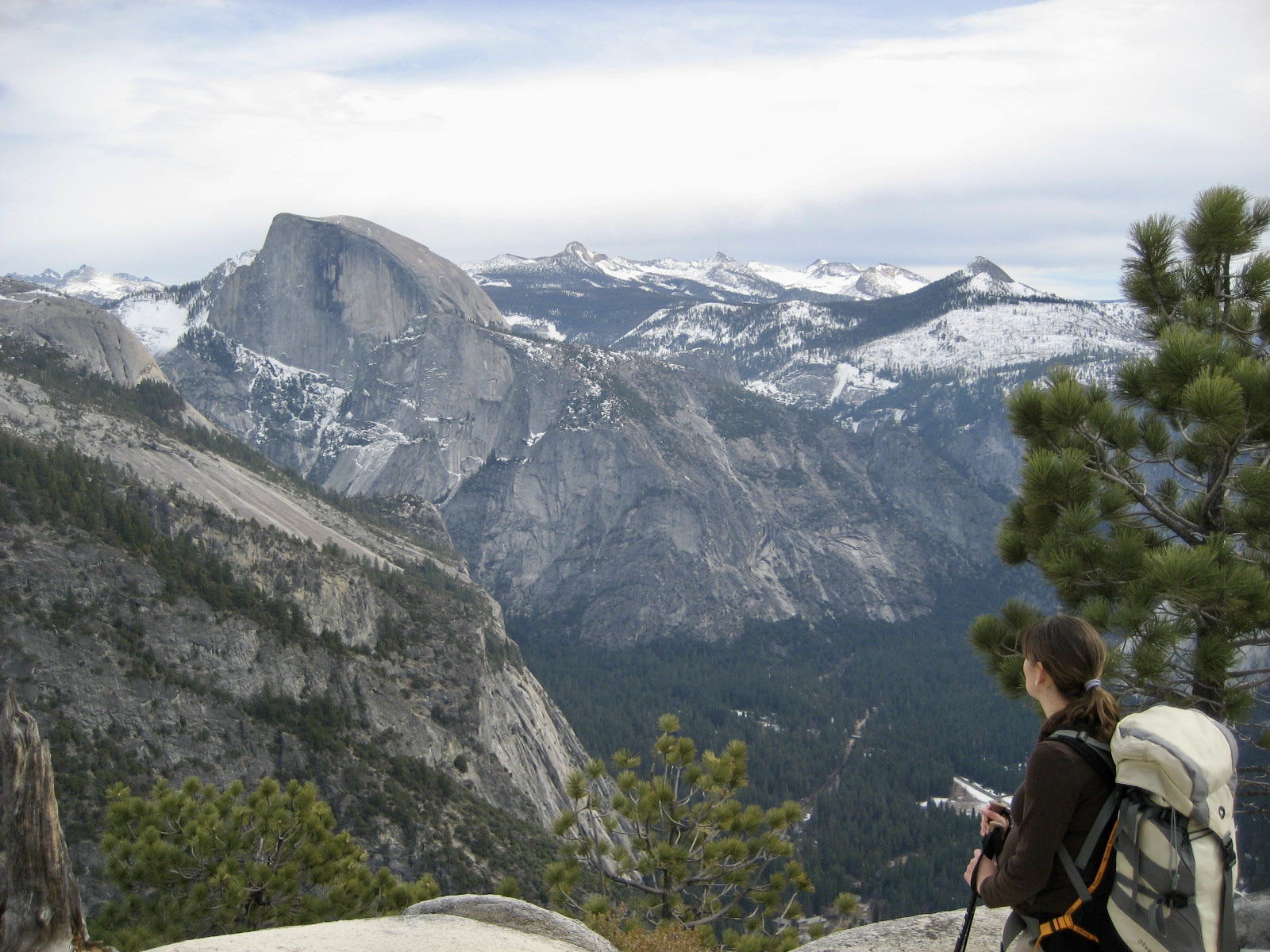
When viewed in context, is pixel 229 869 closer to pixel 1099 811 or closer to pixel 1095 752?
pixel 1099 811

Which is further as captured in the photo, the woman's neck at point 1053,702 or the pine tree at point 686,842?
the pine tree at point 686,842

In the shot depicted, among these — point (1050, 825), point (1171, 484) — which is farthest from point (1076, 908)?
point (1171, 484)

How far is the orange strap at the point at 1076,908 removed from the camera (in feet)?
18.6

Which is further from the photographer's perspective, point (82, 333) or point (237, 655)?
point (82, 333)

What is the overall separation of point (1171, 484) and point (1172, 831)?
30.4 ft

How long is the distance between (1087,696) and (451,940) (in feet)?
25.6

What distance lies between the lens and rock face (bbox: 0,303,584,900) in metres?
45.4

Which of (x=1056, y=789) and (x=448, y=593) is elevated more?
(x=1056, y=789)

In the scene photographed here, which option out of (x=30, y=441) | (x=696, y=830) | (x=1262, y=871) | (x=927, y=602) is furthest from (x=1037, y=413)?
(x=927, y=602)

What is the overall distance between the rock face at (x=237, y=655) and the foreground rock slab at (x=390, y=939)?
106 ft

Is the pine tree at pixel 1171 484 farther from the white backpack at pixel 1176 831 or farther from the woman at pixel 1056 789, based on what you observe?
the white backpack at pixel 1176 831

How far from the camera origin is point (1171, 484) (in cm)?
1302

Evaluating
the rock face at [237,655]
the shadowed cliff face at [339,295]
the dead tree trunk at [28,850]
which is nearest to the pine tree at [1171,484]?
the dead tree trunk at [28,850]

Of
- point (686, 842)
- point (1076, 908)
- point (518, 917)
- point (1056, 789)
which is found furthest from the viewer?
point (686, 842)
